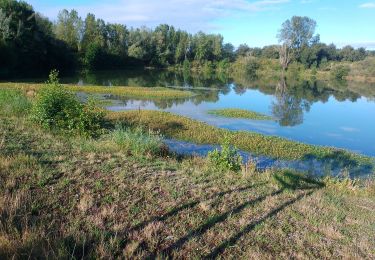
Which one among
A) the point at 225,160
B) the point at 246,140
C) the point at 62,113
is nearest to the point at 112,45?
the point at 246,140

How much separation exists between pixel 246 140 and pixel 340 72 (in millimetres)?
83134

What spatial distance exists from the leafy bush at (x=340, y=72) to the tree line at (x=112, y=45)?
12265 mm

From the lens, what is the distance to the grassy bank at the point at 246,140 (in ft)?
62.3

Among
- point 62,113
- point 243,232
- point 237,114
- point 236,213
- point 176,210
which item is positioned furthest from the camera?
point 237,114

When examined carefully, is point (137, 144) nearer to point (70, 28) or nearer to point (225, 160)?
point (225, 160)

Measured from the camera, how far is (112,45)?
3762 inches

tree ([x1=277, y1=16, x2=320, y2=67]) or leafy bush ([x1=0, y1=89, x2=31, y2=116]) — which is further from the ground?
tree ([x1=277, y1=16, x2=320, y2=67])

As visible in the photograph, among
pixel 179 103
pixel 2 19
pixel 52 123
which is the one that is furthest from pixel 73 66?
pixel 52 123

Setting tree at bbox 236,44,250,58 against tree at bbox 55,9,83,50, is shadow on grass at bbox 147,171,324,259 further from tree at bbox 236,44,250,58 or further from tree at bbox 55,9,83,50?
tree at bbox 236,44,250,58

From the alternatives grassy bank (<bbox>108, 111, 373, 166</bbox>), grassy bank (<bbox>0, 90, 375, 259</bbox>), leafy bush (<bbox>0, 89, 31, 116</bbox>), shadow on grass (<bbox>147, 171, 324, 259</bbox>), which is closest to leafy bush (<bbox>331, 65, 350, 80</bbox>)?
grassy bank (<bbox>108, 111, 373, 166</bbox>)

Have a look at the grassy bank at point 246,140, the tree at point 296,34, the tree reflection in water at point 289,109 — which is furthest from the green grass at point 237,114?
the tree at point 296,34

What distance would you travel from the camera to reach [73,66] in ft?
258

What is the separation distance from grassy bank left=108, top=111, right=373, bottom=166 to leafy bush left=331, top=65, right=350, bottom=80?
80.2 m

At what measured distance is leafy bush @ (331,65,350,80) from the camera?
92250 millimetres
